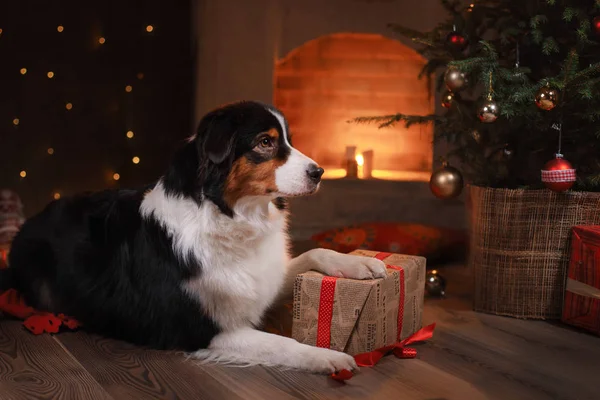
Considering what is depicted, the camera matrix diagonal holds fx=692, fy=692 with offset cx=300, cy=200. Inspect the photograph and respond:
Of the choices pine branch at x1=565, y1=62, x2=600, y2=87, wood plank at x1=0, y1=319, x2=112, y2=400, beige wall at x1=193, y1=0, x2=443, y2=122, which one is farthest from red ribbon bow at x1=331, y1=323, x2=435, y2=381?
beige wall at x1=193, y1=0, x2=443, y2=122

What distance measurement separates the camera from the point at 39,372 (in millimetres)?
2197

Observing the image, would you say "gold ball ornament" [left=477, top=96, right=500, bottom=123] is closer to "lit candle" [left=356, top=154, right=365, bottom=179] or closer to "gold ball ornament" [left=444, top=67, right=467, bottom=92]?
"gold ball ornament" [left=444, top=67, right=467, bottom=92]

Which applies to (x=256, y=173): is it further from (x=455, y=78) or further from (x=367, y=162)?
(x=367, y=162)

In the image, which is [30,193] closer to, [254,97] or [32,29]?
[32,29]

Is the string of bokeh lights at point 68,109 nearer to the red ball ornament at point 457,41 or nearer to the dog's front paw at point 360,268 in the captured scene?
the red ball ornament at point 457,41

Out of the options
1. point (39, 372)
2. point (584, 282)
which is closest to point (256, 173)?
point (39, 372)

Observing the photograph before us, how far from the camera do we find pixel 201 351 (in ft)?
7.51

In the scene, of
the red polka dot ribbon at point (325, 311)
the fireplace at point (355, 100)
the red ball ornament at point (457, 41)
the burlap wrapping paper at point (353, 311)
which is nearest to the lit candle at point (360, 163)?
the fireplace at point (355, 100)

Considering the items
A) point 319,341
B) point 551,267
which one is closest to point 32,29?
point 319,341

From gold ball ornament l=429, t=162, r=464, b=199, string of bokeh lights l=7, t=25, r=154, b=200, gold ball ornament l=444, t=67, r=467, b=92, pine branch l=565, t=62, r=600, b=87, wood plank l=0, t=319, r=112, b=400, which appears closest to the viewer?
wood plank l=0, t=319, r=112, b=400

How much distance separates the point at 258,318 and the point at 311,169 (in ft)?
1.85

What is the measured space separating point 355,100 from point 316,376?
2871 mm

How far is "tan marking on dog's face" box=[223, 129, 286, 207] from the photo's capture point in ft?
7.11

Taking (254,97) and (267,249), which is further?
(254,97)
